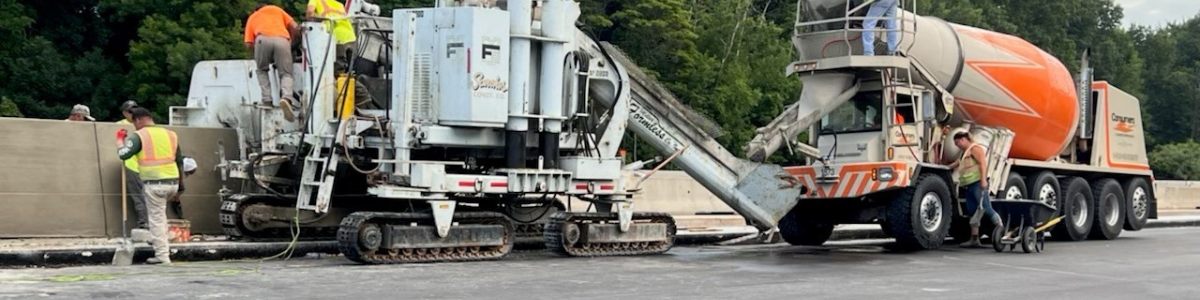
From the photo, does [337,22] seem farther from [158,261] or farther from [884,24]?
[884,24]

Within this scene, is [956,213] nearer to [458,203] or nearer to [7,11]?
[458,203]

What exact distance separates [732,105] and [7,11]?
19133 millimetres

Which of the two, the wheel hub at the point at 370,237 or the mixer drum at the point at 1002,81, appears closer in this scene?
the wheel hub at the point at 370,237

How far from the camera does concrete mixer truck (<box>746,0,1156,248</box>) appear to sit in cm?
1474

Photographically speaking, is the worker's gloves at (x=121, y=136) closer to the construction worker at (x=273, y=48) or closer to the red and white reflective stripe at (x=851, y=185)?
the construction worker at (x=273, y=48)

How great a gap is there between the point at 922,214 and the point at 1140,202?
6.37 meters

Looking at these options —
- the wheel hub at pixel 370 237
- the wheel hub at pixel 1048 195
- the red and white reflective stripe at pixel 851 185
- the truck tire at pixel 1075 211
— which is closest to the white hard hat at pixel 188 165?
the wheel hub at pixel 370 237

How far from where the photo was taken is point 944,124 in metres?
15.9

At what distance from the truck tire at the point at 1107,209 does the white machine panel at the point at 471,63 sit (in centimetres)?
985

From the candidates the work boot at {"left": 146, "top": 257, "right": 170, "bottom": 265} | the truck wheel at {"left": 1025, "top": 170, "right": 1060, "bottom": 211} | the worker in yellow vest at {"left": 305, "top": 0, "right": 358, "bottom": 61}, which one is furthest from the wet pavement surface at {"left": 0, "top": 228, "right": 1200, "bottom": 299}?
the truck wheel at {"left": 1025, "top": 170, "right": 1060, "bottom": 211}

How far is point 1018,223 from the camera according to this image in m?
15.2

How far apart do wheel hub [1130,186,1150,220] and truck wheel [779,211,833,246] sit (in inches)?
225

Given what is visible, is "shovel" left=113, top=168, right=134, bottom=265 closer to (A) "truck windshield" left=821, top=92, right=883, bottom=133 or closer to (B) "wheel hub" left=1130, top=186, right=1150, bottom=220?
(A) "truck windshield" left=821, top=92, right=883, bottom=133

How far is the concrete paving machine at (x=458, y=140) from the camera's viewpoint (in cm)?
1191
